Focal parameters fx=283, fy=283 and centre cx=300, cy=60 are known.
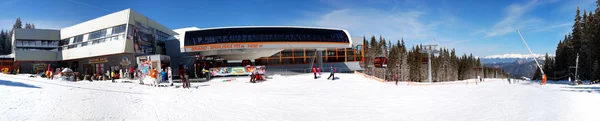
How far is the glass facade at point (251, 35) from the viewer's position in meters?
28.8

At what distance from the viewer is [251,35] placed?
2895 centimetres

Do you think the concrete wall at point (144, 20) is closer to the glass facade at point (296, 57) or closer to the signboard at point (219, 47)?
the signboard at point (219, 47)

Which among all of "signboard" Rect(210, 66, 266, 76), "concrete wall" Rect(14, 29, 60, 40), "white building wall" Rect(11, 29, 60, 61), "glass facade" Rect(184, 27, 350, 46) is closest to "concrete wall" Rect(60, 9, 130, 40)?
"concrete wall" Rect(14, 29, 60, 40)

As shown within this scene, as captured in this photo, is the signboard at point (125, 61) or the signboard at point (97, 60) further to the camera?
the signboard at point (97, 60)

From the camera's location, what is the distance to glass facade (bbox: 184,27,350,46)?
2877 centimetres

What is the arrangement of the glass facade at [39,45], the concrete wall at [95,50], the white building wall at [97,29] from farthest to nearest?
1. the glass facade at [39,45]
2. the white building wall at [97,29]
3. the concrete wall at [95,50]

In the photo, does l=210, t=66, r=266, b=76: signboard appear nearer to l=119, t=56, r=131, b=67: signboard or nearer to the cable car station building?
the cable car station building

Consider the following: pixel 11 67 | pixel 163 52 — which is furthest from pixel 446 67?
pixel 11 67

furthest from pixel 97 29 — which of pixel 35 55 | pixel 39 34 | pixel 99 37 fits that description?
pixel 35 55

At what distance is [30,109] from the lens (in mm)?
6758

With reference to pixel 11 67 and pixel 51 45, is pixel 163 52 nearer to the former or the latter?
pixel 51 45

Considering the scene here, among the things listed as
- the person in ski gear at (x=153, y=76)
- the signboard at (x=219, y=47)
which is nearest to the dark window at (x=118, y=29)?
the signboard at (x=219, y=47)

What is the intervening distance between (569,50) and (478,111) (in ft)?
233

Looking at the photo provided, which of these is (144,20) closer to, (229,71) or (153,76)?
(229,71)
